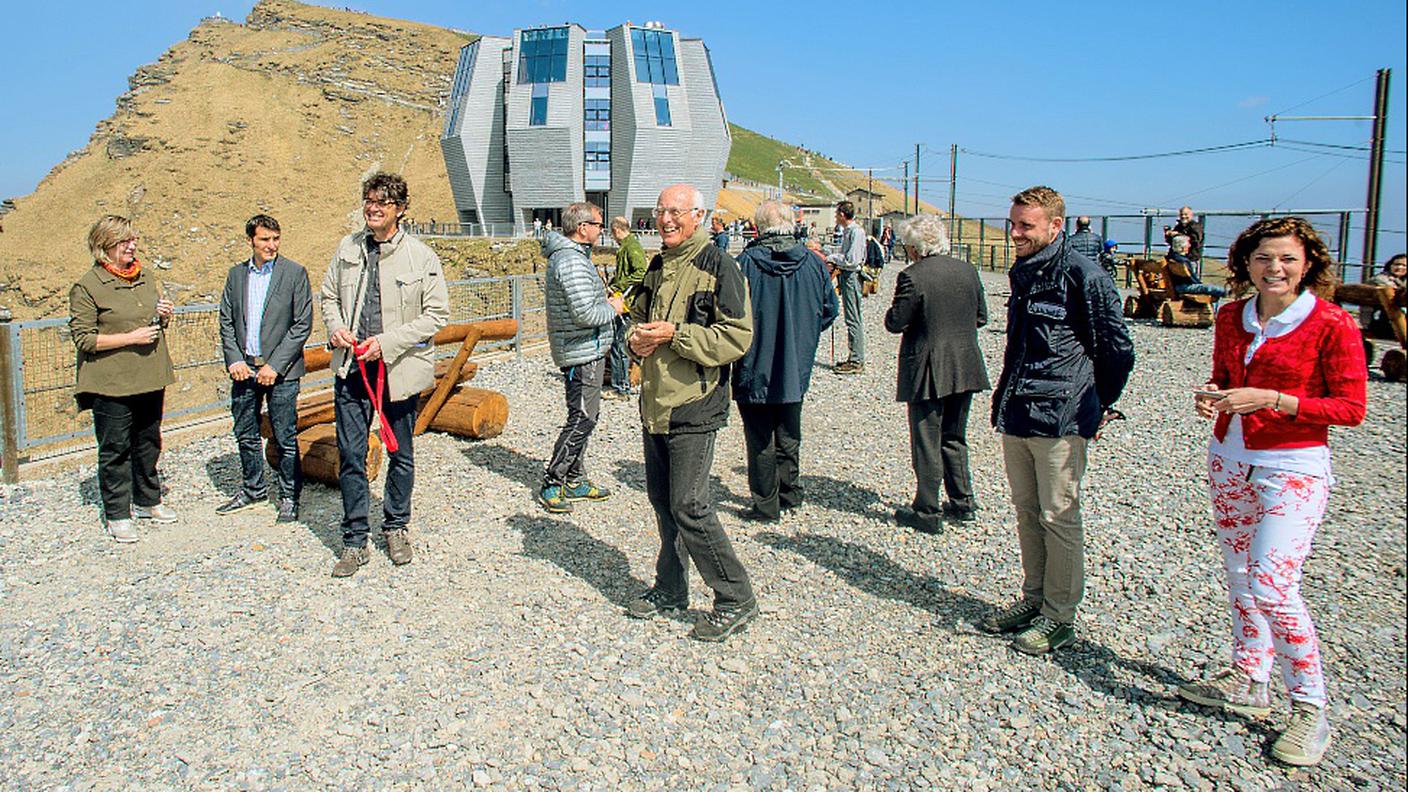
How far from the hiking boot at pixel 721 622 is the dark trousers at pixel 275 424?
332 centimetres

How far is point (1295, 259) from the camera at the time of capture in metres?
3.20

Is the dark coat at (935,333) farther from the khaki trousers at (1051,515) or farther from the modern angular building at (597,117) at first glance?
the modern angular building at (597,117)

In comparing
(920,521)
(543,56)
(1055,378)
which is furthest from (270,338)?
(543,56)

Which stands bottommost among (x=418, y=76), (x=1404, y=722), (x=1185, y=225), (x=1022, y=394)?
(x=1404, y=722)

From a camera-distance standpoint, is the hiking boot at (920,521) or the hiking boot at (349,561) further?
the hiking boot at (920,521)

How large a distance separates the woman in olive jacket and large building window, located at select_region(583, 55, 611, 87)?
168 feet

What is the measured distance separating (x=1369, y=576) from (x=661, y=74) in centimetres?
5230

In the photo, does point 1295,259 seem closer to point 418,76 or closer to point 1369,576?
point 1369,576

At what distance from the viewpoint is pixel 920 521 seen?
18.8 ft

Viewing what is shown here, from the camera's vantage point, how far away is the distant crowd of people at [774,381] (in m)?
3.24

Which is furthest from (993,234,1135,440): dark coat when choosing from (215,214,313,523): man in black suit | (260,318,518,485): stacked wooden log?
(215,214,313,523): man in black suit

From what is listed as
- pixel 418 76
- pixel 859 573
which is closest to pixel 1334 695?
pixel 859 573

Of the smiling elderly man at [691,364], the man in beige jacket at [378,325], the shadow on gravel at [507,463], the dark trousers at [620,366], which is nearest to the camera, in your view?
the smiling elderly man at [691,364]

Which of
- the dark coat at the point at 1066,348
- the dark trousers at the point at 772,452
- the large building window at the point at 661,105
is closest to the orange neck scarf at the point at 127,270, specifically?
the dark trousers at the point at 772,452
